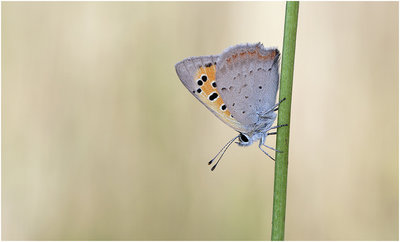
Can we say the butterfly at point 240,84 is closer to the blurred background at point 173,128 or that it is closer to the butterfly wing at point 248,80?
the butterfly wing at point 248,80

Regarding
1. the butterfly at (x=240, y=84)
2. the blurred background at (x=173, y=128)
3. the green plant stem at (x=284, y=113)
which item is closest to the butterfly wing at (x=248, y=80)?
the butterfly at (x=240, y=84)

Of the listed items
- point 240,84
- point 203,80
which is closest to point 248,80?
point 240,84

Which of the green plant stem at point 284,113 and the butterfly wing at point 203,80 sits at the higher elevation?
the butterfly wing at point 203,80

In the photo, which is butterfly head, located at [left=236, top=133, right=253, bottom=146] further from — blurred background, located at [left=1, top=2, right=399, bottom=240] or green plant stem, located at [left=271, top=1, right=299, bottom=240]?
blurred background, located at [left=1, top=2, right=399, bottom=240]

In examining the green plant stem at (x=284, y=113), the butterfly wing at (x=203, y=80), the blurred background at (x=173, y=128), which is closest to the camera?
the green plant stem at (x=284, y=113)

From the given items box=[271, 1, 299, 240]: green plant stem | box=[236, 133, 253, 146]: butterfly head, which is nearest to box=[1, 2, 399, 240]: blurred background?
box=[236, 133, 253, 146]: butterfly head

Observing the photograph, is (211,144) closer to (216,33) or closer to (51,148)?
(216,33)

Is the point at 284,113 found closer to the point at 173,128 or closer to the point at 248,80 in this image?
the point at 248,80
